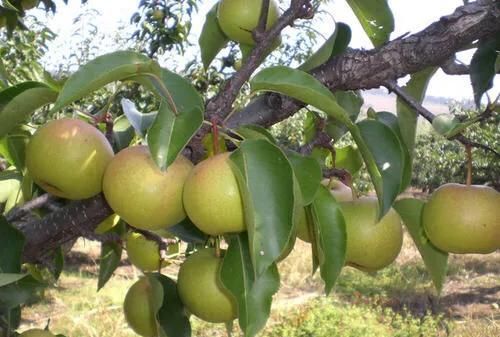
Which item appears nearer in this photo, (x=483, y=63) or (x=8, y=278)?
(x=8, y=278)

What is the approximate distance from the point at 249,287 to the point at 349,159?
1.66 ft

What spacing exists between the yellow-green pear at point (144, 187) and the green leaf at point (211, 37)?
1.34 ft

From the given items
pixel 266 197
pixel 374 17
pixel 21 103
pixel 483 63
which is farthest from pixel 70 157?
pixel 483 63

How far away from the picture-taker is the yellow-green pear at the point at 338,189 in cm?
98

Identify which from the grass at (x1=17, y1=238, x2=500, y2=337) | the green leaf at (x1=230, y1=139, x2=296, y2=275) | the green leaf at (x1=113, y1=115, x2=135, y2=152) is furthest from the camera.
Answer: the grass at (x1=17, y1=238, x2=500, y2=337)

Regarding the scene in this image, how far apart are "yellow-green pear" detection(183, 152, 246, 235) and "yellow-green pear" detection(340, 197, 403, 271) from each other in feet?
0.79

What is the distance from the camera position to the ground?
5023mm

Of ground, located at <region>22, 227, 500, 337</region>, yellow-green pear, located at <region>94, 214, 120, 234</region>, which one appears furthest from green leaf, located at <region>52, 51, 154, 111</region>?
ground, located at <region>22, 227, 500, 337</region>

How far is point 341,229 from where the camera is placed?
80 cm

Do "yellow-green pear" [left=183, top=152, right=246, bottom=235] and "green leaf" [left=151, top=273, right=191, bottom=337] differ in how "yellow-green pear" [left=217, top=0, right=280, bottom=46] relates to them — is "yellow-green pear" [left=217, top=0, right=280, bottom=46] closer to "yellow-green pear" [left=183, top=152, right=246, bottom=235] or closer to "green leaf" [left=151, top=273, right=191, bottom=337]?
"yellow-green pear" [left=183, top=152, right=246, bottom=235]

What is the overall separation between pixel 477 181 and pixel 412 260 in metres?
1.83

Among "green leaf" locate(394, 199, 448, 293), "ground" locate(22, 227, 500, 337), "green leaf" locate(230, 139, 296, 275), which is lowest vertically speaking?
"ground" locate(22, 227, 500, 337)

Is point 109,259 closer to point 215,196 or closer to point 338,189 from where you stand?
point 338,189

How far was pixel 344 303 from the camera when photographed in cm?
612
